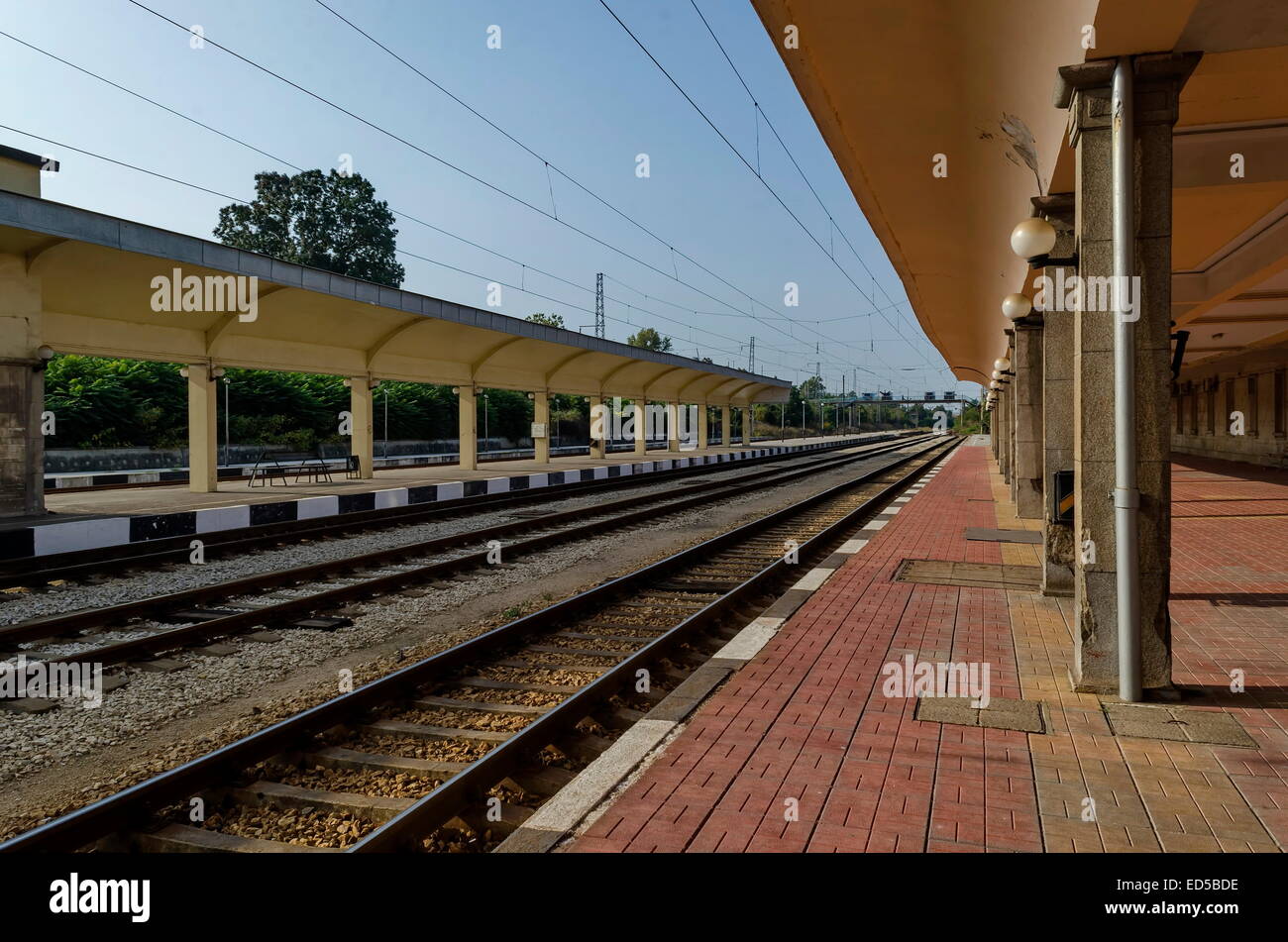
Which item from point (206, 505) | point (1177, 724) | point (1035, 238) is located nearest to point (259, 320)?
point (206, 505)

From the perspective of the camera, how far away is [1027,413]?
1452cm

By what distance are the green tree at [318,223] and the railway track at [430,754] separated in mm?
63355

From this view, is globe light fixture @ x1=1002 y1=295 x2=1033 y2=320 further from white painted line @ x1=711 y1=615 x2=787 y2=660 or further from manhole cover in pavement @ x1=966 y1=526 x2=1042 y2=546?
white painted line @ x1=711 y1=615 x2=787 y2=660

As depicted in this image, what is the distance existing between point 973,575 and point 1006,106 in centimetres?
477

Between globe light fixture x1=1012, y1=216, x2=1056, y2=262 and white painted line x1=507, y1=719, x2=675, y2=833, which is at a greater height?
globe light fixture x1=1012, y1=216, x2=1056, y2=262

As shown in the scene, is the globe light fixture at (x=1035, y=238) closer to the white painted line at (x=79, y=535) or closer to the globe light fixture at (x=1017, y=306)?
the globe light fixture at (x=1017, y=306)

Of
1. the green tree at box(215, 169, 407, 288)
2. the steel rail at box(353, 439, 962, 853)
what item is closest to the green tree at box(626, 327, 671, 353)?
the green tree at box(215, 169, 407, 288)

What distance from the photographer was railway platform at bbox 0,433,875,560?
11.8 metres

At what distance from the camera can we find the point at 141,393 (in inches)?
1241

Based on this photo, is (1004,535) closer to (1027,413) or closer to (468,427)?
(1027,413)

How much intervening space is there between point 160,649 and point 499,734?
355 centimetres

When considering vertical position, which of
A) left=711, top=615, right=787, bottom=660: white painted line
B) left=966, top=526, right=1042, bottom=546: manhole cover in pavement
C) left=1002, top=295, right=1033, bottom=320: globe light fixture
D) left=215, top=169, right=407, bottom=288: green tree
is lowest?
left=711, top=615, right=787, bottom=660: white painted line

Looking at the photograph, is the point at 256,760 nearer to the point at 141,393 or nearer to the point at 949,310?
the point at 949,310

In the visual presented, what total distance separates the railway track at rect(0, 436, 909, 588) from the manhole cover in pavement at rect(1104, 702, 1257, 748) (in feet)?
34.8
